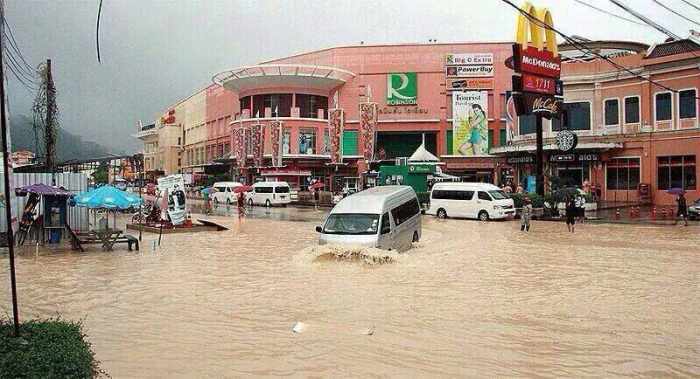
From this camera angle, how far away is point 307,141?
198ft

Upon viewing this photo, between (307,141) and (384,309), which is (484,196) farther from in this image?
(307,141)

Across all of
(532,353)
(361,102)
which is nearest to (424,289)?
(532,353)

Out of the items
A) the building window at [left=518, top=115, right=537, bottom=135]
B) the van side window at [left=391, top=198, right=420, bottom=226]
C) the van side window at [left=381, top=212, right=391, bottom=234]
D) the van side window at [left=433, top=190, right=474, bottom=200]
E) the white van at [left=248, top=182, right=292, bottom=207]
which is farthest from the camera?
the building window at [left=518, top=115, right=537, bottom=135]

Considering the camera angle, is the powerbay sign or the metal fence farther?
the powerbay sign

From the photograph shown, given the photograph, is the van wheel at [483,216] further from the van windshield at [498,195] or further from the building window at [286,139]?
the building window at [286,139]

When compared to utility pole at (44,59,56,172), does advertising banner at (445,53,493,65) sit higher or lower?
higher

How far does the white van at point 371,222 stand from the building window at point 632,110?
95.7 ft

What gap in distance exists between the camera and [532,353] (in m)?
7.92

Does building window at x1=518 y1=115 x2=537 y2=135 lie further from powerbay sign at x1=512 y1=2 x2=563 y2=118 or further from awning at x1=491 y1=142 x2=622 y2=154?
powerbay sign at x1=512 y1=2 x2=563 y2=118

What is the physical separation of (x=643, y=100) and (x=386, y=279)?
34288 millimetres

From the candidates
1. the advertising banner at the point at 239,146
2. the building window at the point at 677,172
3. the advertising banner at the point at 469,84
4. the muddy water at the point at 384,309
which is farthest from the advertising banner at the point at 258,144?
the muddy water at the point at 384,309

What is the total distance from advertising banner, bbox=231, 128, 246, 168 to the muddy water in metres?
41.6

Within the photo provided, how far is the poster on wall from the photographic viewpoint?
193ft

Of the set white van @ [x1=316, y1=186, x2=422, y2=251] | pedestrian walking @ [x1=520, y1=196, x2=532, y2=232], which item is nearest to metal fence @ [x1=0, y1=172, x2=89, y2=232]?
white van @ [x1=316, y1=186, x2=422, y2=251]
